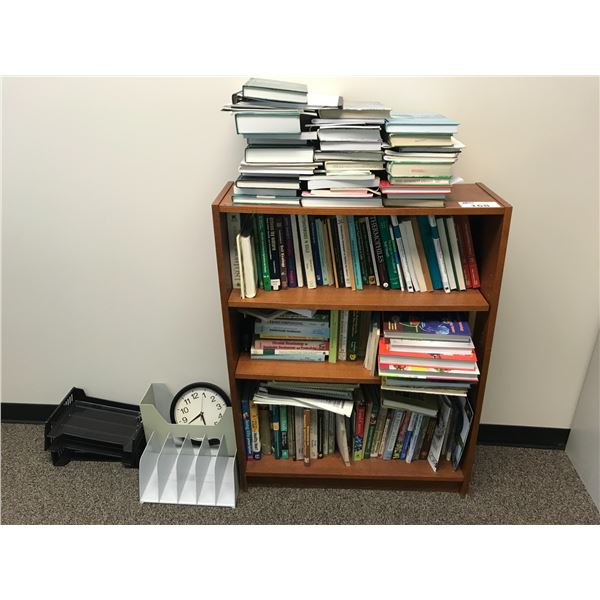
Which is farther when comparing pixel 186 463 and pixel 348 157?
pixel 186 463

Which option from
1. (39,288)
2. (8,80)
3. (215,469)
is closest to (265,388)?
(215,469)

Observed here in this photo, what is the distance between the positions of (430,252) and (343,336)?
43 centimetres

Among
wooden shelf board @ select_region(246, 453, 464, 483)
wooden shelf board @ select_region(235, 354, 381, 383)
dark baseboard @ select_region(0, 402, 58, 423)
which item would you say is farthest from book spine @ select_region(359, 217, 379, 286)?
dark baseboard @ select_region(0, 402, 58, 423)

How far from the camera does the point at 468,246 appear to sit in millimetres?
1600

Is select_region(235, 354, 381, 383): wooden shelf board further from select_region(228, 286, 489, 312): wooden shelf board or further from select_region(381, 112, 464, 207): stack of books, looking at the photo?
select_region(381, 112, 464, 207): stack of books

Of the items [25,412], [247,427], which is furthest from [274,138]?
[25,412]

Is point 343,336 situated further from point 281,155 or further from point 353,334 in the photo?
point 281,155

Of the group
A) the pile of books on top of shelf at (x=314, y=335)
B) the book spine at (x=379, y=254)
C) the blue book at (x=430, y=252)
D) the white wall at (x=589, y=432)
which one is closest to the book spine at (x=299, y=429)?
the pile of books on top of shelf at (x=314, y=335)

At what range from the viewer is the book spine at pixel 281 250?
1.61 meters

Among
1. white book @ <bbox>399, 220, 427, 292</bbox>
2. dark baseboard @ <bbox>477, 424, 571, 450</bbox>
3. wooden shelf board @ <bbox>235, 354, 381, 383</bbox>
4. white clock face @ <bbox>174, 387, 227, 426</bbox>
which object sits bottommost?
dark baseboard @ <bbox>477, 424, 571, 450</bbox>

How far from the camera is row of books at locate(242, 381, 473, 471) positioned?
1775 millimetres

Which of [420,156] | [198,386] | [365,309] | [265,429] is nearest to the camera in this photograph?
[420,156]

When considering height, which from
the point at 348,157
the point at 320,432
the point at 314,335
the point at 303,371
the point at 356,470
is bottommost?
the point at 356,470

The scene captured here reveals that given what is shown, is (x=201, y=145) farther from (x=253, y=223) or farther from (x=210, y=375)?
(x=210, y=375)
